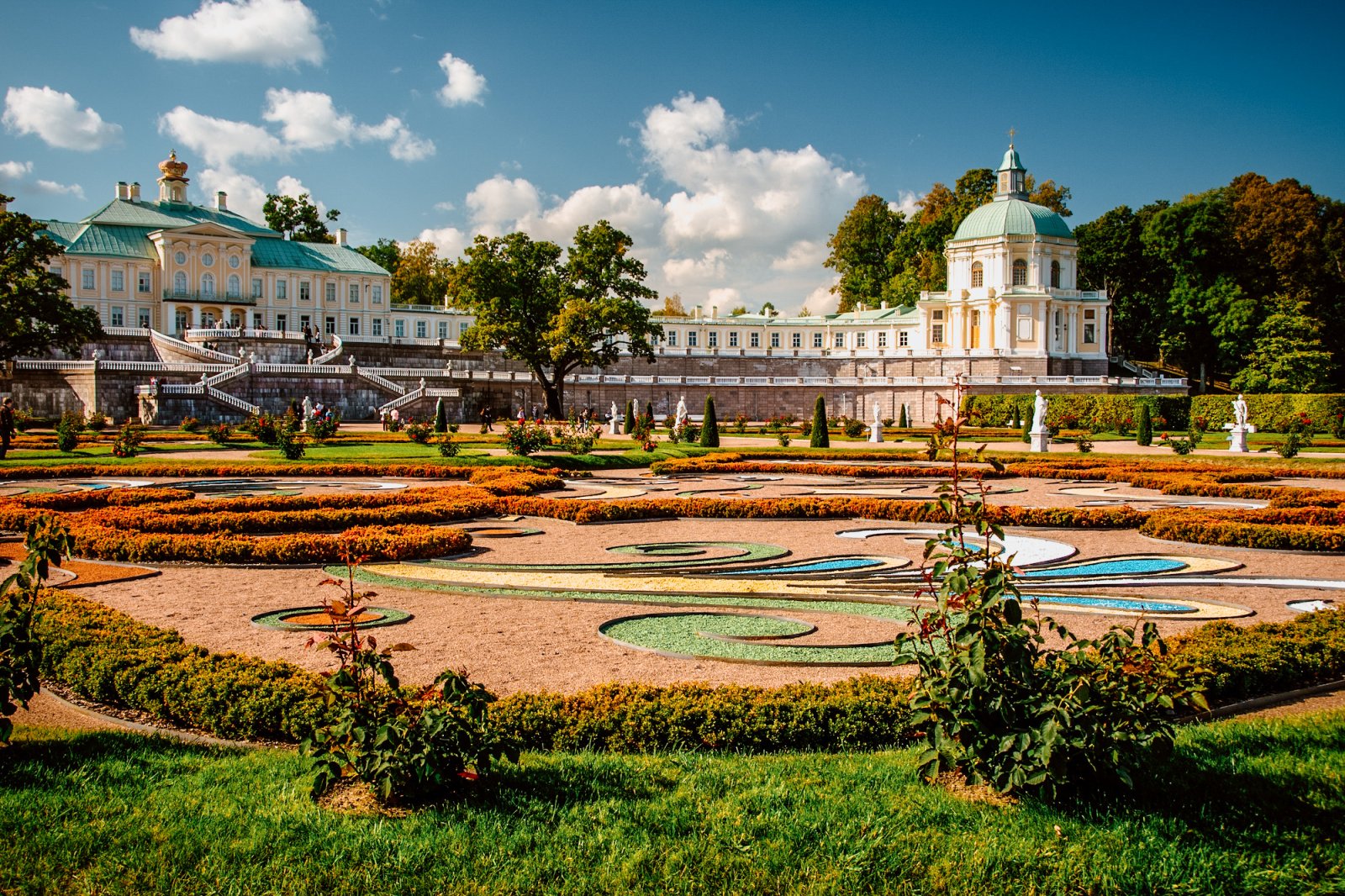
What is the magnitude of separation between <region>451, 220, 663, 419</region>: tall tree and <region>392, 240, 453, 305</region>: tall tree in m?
37.4

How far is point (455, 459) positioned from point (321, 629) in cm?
1614

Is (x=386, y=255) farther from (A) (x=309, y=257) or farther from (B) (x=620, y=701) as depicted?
(B) (x=620, y=701)

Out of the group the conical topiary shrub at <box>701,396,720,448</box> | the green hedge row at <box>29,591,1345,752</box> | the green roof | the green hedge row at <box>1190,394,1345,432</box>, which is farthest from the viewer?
the green roof

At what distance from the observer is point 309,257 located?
242ft

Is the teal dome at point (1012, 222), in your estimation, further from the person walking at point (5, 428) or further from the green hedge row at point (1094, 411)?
the person walking at point (5, 428)

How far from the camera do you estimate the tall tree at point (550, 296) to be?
154 ft

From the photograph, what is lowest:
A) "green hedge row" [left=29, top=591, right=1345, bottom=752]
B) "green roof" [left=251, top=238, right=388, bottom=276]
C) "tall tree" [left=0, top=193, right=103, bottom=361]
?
"green hedge row" [left=29, top=591, right=1345, bottom=752]

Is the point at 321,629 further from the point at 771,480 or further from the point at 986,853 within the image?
the point at 771,480

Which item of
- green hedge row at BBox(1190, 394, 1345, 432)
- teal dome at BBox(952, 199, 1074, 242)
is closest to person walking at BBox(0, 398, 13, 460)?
green hedge row at BBox(1190, 394, 1345, 432)

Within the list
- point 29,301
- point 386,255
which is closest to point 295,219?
point 386,255

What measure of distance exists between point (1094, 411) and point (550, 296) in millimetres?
29365

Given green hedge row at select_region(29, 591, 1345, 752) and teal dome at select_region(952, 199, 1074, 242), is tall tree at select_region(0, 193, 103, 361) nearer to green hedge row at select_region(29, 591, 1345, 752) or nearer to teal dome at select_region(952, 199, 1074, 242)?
green hedge row at select_region(29, 591, 1345, 752)

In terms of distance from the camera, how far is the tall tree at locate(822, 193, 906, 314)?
92.2 m

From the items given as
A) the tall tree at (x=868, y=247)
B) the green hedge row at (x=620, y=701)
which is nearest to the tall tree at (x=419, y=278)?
the tall tree at (x=868, y=247)
